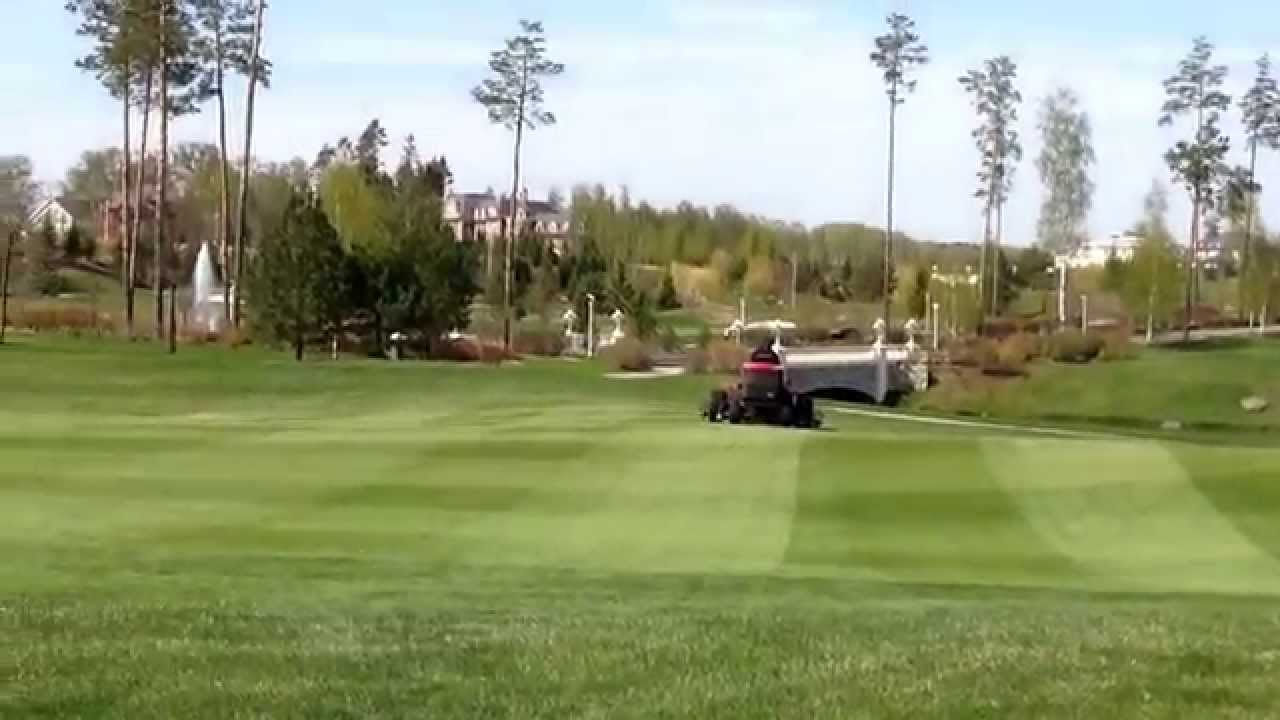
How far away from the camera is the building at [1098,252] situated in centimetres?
11825

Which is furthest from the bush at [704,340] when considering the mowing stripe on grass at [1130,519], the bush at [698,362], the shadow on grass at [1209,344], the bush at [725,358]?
the mowing stripe on grass at [1130,519]

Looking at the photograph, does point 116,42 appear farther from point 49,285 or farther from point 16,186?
point 16,186

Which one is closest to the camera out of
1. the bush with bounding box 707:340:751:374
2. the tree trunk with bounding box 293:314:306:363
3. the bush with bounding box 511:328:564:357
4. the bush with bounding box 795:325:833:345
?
the tree trunk with bounding box 293:314:306:363

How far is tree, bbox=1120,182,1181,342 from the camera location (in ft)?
353

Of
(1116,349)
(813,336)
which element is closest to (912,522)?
(1116,349)

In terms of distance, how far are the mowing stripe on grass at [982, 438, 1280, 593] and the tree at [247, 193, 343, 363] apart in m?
37.2

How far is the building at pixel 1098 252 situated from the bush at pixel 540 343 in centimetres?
4559

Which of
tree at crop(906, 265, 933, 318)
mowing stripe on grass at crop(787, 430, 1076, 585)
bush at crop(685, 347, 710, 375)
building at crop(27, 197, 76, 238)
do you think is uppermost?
building at crop(27, 197, 76, 238)

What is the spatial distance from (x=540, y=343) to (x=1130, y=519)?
58.0 m

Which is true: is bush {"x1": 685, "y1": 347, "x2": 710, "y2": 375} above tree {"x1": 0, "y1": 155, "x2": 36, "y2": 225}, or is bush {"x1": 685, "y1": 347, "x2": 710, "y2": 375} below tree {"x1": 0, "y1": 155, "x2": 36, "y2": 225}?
below

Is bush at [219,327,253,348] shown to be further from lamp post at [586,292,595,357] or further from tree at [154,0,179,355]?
lamp post at [586,292,595,357]

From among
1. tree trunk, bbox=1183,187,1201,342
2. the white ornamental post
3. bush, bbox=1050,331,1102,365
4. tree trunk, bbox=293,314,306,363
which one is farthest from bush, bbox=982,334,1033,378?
tree trunk, bbox=293,314,306,363

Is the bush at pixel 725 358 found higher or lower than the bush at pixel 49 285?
lower

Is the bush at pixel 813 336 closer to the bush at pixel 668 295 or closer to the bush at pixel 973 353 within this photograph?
the bush at pixel 668 295
